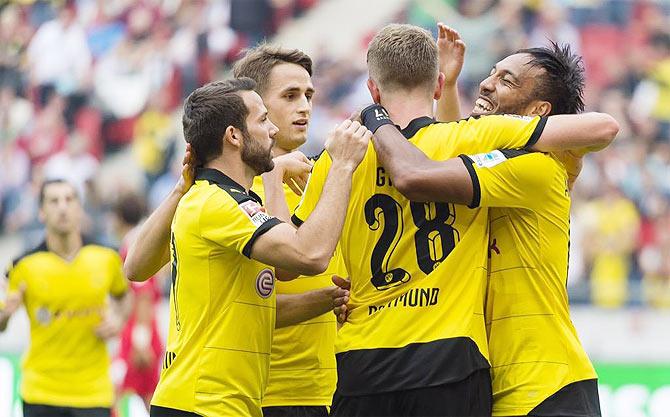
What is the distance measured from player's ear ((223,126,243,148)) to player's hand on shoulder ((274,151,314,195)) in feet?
1.78

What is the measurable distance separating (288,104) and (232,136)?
121 centimetres

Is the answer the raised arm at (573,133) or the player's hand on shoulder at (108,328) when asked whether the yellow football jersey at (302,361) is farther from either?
the player's hand on shoulder at (108,328)

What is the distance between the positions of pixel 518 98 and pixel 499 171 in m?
0.58

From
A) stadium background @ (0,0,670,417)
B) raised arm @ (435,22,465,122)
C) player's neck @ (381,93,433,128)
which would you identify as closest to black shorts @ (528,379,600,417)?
player's neck @ (381,93,433,128)

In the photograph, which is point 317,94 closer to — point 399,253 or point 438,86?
point 438,86

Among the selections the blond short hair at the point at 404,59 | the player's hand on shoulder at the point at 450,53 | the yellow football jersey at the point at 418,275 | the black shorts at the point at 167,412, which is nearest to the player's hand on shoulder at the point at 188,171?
the yellow football jersey at the point at 418,275

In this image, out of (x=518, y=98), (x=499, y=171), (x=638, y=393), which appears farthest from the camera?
(x=638, y=393)

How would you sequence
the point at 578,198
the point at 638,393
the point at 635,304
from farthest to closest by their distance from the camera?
1. the point at 578,198
2. the point at 635,304
3. the point at 638,393

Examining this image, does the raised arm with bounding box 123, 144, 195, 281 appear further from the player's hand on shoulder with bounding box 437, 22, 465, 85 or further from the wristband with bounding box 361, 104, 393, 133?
the player's hand on shoulder with bounding box 437, 22, 465, 85

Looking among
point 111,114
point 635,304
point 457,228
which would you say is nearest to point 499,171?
point 457,228

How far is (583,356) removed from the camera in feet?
16.0

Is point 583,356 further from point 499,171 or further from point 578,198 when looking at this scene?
point 578,198

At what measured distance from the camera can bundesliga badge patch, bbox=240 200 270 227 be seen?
4617 mm

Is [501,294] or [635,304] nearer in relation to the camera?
[501,294]
